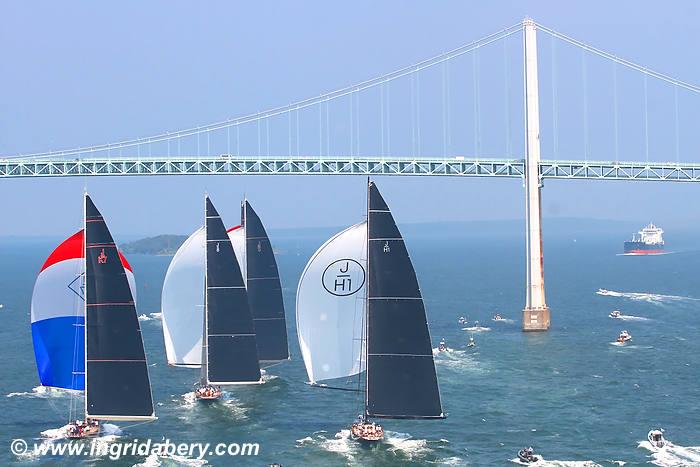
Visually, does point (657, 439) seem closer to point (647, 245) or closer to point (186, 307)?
point (186, 307)

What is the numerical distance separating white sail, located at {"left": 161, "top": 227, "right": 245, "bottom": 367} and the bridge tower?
22.2 m

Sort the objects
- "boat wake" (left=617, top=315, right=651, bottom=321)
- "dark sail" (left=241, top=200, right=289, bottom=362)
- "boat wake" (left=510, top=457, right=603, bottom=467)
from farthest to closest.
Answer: "boat wake" (left=617, top=315, right=651, bottom=321)
"dark sail" (left=241, top=200, right=289, bottom=362)
"boat wake" (left=510, top=457, right=603, bottom=467)

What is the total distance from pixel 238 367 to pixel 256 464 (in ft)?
21.3

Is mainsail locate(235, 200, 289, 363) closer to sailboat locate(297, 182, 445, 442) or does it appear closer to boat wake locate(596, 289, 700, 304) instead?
sailboat locate(297, 182, 445, 442)

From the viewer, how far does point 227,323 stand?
34188 mm

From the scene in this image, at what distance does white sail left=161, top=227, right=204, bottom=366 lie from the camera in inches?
1452

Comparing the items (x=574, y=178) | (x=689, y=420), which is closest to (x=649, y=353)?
(x=689, y=420)

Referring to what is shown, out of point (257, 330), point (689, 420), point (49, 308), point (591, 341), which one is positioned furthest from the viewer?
point (591, 341)

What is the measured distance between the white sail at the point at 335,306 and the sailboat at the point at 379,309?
0.03m

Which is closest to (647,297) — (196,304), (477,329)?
(477,329)

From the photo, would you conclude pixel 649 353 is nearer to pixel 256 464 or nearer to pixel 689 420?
pixel 689 420

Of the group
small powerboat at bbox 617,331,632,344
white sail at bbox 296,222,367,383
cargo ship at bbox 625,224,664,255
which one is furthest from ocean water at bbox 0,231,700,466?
cargo ship at bbox 625,224,664,255

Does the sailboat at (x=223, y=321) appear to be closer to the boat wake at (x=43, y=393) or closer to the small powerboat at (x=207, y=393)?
the small powerboat at (x=207, y=393)

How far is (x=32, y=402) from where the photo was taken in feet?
118
